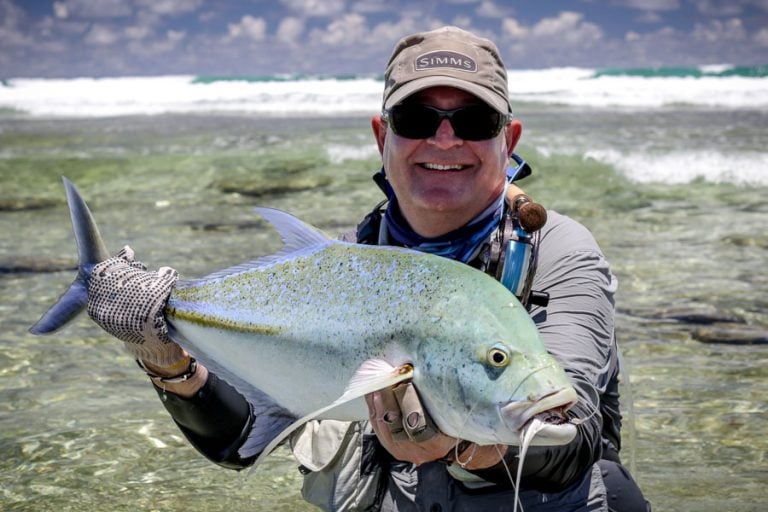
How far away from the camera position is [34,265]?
7938mm

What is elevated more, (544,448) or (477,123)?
(477,123)

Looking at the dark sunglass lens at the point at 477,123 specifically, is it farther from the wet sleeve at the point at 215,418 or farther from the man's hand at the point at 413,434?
the wet sleeve at the point at 215,418

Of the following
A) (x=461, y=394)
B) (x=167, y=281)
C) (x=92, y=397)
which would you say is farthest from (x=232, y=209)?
(x=461, y=394)

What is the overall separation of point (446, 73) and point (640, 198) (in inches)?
386

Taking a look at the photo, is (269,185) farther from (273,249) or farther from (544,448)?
(544,448)

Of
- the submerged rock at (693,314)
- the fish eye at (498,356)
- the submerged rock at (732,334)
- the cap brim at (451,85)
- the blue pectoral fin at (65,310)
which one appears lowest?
the submerged rock at (732,334)

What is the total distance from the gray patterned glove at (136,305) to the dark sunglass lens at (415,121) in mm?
843

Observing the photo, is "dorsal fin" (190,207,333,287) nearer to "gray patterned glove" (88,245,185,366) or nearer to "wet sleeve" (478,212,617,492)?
"gray patterned glove" (88,245,185,366)

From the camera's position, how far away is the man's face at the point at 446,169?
2586 millimetres

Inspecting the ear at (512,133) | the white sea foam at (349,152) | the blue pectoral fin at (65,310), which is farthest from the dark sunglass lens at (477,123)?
the white sea foam at (349,152)

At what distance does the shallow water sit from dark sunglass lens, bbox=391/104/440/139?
3.65ft

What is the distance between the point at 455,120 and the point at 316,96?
37780 mm

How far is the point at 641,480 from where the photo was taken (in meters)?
3.83

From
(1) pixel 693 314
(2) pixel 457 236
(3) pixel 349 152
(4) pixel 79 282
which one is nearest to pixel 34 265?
(4) pixel 79 282
